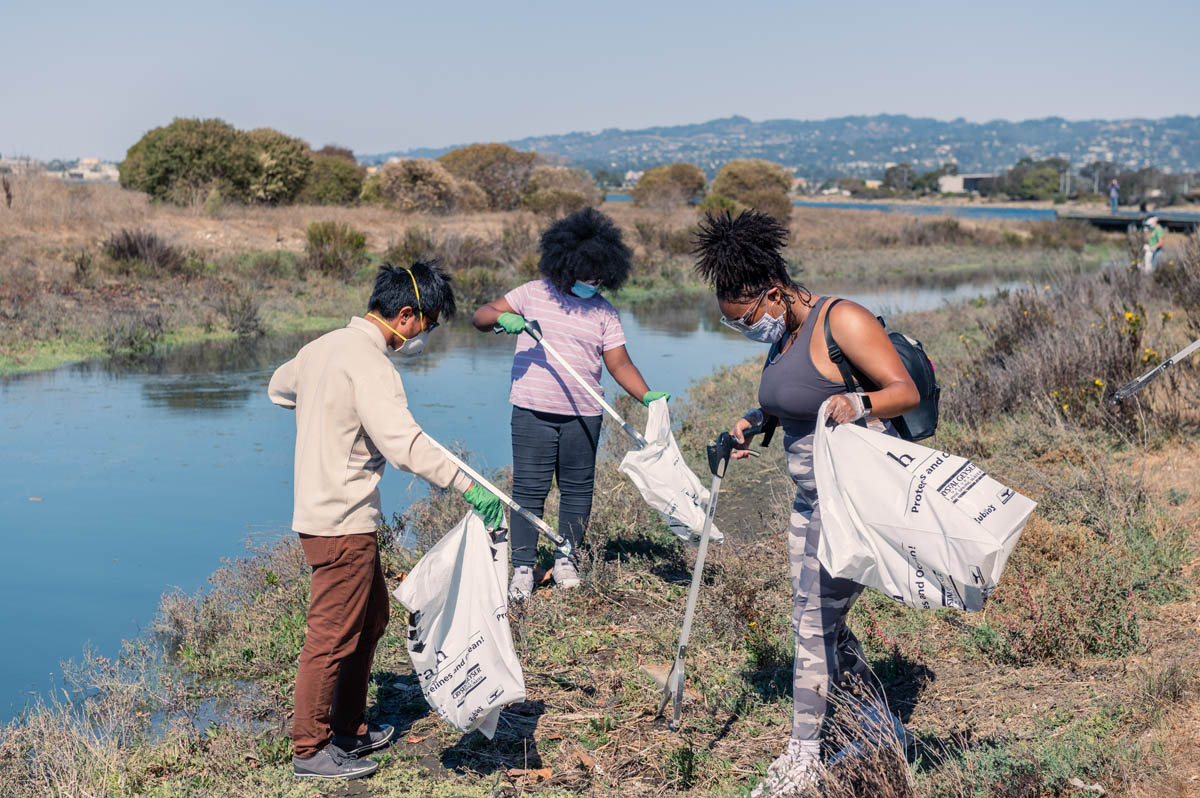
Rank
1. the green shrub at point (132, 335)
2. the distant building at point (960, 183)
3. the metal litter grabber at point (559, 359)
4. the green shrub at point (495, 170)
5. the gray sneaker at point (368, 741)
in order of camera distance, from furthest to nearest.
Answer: the distant building at point (960, 183)
the green shrub at point (495, 170)
the green shrub at point (132, 335)
the metal litter grabber at point (559, 359)
the gray sneaker at point (368, 741)

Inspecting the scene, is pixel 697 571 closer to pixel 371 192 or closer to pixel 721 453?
pixel 721 453

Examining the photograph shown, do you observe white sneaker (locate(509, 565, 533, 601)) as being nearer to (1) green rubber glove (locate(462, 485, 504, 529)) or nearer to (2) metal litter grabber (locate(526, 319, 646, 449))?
(2) metal litter grabber (locate(526, 319, 646, 449))

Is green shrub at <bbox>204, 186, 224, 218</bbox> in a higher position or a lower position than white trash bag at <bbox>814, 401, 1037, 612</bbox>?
higher

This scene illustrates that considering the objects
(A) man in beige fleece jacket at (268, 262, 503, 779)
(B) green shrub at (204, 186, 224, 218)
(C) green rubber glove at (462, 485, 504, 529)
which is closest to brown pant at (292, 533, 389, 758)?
(A) man in beige fleece jacket at (268, 262, 503, 779)

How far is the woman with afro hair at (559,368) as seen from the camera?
5.53m

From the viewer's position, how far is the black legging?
→ 557 centimetres

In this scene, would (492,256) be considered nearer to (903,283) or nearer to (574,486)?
(903,283)

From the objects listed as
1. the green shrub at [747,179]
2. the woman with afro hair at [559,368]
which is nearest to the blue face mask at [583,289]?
the woman with afro hair at [559,368]

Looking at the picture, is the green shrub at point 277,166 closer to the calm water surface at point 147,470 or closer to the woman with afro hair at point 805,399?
the calm water surface at point 147,470

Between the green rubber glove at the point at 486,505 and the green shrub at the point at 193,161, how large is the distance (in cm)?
2864

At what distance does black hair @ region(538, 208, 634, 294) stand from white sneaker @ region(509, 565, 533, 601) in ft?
4.96

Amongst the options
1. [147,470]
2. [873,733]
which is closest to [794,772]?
[873,733]

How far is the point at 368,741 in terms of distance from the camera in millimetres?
4113

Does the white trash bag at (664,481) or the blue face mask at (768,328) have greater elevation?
the blue face mask at (768,328)
